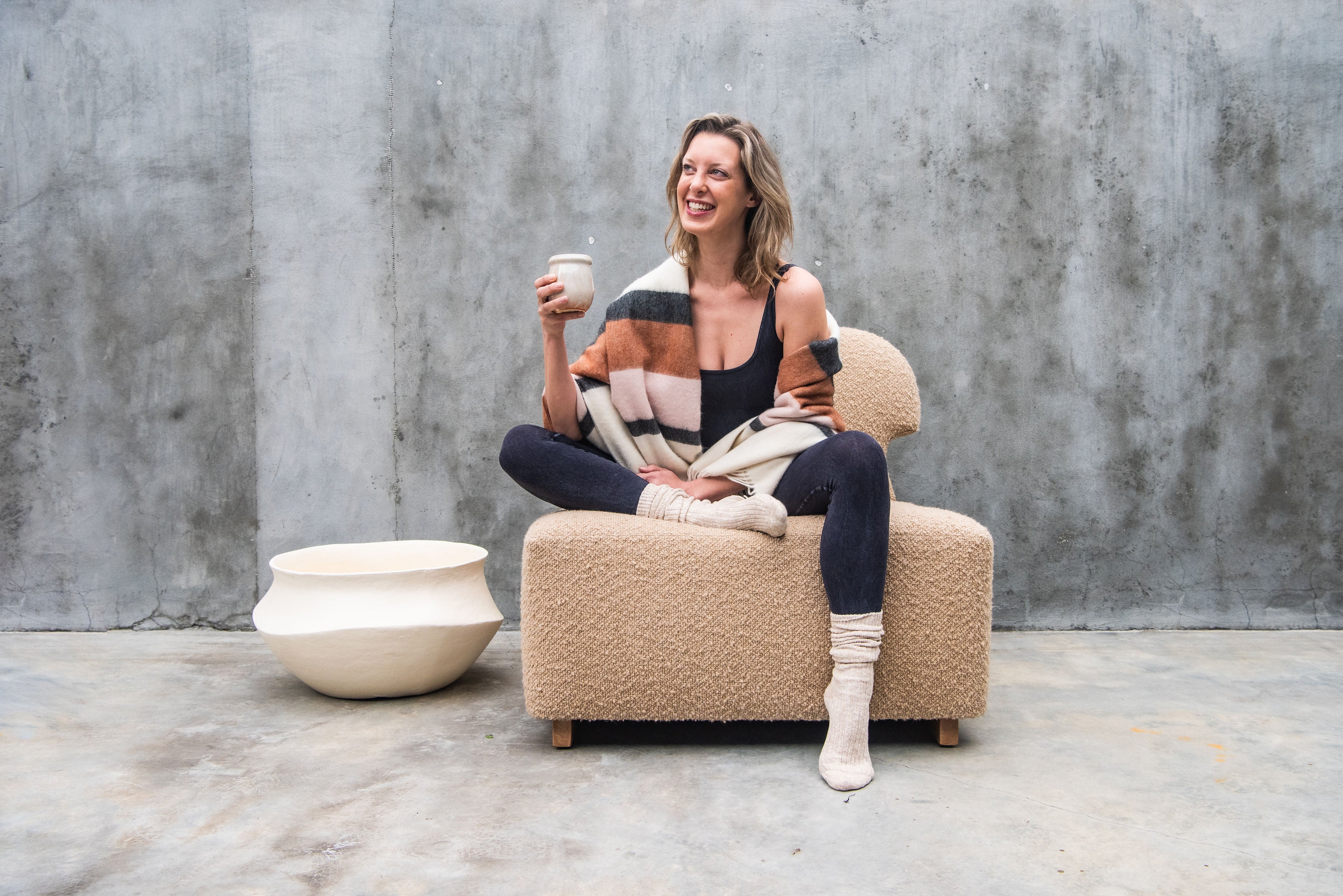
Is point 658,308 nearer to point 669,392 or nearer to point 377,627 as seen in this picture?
point 669,392

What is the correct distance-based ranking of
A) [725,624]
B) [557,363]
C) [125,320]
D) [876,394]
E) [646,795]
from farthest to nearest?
[125,320]
[876,394]
[557,363]
[725,624]
[646,795]

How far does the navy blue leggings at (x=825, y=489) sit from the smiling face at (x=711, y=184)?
0.47 metres

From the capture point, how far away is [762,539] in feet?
5.44

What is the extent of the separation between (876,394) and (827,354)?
427 mm

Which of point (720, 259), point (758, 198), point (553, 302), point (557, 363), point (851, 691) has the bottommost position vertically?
point (851, 691)

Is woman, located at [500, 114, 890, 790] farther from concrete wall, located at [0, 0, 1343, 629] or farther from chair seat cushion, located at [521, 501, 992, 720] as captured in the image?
concrete wall, located at [0, 0, 1343, 629]

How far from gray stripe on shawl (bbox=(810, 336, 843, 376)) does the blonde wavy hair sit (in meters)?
0.16

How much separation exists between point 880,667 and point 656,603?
41 cm

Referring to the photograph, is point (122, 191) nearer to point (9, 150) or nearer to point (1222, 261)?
point (9, 150)

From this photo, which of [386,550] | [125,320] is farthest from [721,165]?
[125,320]

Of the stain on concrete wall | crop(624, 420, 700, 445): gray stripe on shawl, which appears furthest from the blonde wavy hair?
the stain on concrete wall

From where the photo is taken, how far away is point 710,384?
1876mm

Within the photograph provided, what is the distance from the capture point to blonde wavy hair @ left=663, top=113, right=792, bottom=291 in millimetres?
1818

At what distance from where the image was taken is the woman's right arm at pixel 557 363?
1558 millimetres
